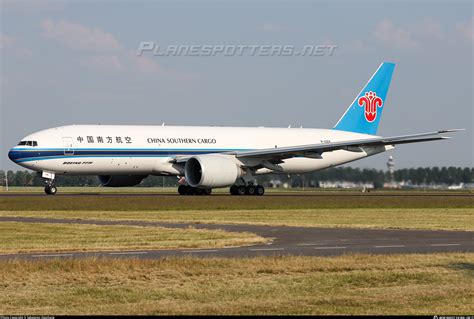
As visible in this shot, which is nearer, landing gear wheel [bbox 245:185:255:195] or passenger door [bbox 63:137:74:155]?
passenger door [bbox 63:137:74:155]

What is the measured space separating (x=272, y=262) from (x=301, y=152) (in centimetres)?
3818

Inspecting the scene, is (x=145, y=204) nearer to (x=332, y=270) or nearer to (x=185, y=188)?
(x=185, y=188)

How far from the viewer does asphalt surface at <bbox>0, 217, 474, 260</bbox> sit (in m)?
22.6

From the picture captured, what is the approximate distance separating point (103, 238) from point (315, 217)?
13748 millimetres

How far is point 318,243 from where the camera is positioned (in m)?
25.8

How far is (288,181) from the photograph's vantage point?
223 ft

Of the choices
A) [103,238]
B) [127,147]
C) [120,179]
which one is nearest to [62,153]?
[127,147]

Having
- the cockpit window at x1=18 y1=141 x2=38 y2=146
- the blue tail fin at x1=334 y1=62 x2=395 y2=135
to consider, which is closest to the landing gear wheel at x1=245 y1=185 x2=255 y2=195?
the blue tail fin at x1=334 y1=62 x2=395 y2=135

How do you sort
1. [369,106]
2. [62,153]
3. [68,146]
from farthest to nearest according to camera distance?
[369,106]
[68,146]
[62,153]

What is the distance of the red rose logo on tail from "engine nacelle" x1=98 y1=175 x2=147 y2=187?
19043 millimetres

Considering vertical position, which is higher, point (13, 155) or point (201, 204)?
point (13, 155)

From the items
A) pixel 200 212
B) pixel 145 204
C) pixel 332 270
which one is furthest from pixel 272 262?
pixel 145 204

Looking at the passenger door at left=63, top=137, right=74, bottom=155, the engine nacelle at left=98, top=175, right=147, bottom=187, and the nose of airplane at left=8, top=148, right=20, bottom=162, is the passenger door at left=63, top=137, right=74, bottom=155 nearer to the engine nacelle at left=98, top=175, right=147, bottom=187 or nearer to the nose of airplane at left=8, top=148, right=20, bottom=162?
the nose of airplane at left=8, top=148, right=20, bottom=162

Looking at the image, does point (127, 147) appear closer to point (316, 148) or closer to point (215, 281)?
point (316, 148)
